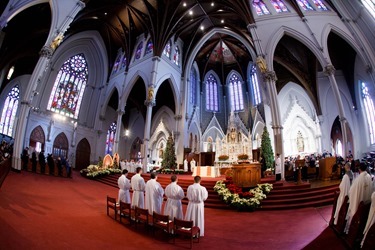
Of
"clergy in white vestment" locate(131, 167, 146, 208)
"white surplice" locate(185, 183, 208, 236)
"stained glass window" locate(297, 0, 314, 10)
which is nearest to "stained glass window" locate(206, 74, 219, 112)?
"stained glass window" locate(297, 0, 314, 10)

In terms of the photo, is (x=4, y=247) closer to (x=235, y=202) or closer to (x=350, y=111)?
(x=235, y=202)

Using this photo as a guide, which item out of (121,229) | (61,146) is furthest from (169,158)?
(121,229)

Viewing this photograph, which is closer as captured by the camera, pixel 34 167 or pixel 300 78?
pixel 34 167

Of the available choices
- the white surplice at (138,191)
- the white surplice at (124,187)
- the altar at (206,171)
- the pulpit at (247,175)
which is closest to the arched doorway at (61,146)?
the altar at (206,171)

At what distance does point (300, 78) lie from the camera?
19969 mm

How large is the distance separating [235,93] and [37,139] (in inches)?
882

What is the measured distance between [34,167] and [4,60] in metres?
9.98

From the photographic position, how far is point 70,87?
69.4ft

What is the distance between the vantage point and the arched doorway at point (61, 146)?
62.7 feet

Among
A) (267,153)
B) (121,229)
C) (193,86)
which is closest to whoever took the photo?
(121,229)

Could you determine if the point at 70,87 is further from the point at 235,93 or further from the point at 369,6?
the point at 369,6

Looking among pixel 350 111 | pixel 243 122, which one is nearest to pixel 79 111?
pixel 243 122

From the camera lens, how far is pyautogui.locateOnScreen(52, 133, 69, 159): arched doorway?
1910 cm

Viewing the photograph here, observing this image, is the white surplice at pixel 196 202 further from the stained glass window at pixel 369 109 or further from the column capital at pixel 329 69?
the stained glass window at pixel 369 109
